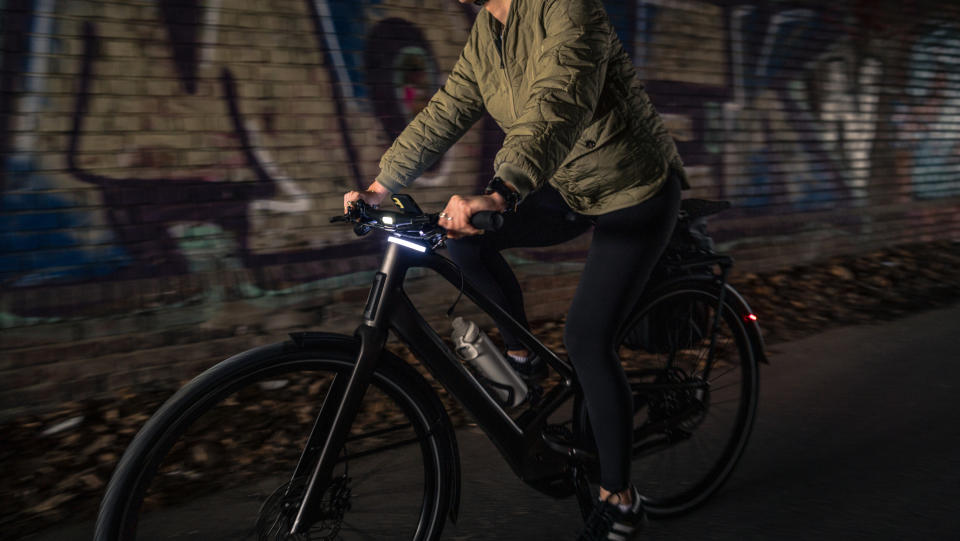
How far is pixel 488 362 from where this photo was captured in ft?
7.36

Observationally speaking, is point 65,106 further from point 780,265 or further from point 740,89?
point 780,265

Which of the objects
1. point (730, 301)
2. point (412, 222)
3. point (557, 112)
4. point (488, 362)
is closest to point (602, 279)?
point (488, 362)

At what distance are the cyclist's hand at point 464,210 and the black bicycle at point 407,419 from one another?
1.2 inches

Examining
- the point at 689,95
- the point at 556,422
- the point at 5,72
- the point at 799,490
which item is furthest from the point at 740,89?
the point at 5,72

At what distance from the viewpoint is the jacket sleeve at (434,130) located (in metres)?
2.45

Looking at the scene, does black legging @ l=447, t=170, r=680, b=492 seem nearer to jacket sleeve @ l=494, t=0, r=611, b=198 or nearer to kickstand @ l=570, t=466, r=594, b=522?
kickstand @ l=570, t=466, r=594, b=522

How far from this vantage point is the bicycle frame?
197 centimetres

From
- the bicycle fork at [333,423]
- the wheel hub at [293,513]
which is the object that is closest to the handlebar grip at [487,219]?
the bicycle fork at [333,423]

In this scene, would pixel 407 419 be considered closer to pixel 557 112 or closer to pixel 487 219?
pixel 487 219

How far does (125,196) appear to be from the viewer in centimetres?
390

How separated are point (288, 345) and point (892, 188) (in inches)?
319

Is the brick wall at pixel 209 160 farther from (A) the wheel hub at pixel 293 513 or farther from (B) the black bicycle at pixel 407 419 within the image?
(A) the wheel hub at pixel 293 513

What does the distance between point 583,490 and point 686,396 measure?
61cm

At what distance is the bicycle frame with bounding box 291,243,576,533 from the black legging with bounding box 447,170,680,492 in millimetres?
134
